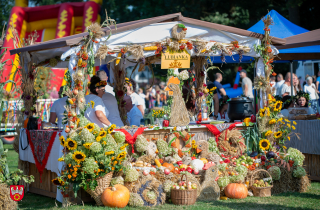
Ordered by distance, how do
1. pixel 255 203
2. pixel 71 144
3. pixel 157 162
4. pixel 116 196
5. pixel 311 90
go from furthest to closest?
pixel 311 90 < pixel 157 162 < pixel 255 203 < pixel 71 144 < pixel 116 196

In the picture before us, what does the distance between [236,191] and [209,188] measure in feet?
1.26

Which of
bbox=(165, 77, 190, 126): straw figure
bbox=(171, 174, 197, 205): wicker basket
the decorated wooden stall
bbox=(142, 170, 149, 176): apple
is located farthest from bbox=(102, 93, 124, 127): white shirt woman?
bbox=(171, 174, 197, 205): wicker basket

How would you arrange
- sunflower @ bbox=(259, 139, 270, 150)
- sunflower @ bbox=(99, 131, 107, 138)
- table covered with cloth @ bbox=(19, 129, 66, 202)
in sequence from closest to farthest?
sunflower @ bbox=(99, 131, 107, 138), table covered with cloth @ bbox=(19, 129, 66, 202), sunflower @ bbox=(259, 139, 270, 150)

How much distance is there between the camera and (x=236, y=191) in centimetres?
523

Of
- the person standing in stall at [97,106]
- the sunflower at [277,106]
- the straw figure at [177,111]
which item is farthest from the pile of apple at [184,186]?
the sunflower at [277,106]

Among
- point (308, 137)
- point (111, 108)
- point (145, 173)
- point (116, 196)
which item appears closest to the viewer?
point (116, 196)

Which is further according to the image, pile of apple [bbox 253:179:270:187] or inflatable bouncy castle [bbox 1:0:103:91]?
inflatable bouncy castle [bbox 1:0:103:91]

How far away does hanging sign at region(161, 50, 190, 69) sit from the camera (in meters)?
5.83

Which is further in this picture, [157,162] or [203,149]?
[203,149]

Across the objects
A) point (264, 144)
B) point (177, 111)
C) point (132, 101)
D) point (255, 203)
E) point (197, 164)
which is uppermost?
point (132, 101)

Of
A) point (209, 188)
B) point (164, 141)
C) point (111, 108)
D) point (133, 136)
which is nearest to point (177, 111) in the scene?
point (164, 141)

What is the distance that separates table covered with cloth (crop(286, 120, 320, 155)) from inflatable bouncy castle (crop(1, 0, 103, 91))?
12.5m

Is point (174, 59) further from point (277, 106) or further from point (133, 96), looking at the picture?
point (133, 96)

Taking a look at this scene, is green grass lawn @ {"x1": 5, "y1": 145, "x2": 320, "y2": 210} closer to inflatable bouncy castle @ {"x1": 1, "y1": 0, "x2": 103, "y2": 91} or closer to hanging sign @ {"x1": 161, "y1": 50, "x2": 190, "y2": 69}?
hanging sign @ {"x1": 161, "y1": 50, "x2": 190, "y2": 69}
